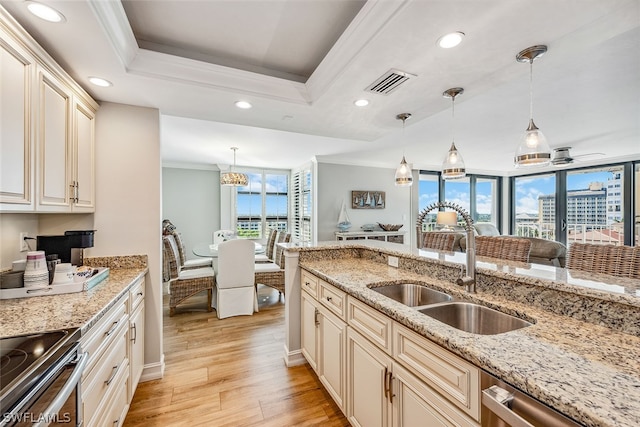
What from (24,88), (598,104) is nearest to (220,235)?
(24,88)

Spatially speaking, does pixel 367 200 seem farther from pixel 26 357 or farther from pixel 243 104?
pixel 26 357

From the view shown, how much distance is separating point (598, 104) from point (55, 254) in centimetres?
502

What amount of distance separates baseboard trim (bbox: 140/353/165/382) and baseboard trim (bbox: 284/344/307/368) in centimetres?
105

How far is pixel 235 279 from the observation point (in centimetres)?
351

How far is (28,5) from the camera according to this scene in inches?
48.3

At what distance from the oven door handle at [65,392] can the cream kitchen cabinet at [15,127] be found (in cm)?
82

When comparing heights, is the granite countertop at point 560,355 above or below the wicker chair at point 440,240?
below

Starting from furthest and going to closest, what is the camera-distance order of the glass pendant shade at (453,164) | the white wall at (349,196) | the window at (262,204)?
the window at (262,204), the white wall at (349,196), the glass pendant shade at (453,164)

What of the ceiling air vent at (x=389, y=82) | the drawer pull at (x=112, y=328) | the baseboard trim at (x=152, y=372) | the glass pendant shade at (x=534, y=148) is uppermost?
the ceiling air vent at (x=389, y=82)

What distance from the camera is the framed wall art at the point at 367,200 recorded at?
5.95m

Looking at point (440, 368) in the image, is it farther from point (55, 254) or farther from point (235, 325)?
point (235, 325)

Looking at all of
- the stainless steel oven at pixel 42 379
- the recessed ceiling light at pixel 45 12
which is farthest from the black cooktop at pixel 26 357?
the recessed ceiling light at pixel 45 12

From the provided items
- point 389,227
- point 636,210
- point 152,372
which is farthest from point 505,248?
point 636,210

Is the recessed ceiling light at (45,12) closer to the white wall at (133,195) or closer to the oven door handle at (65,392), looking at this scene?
the white wall at (133,195)
